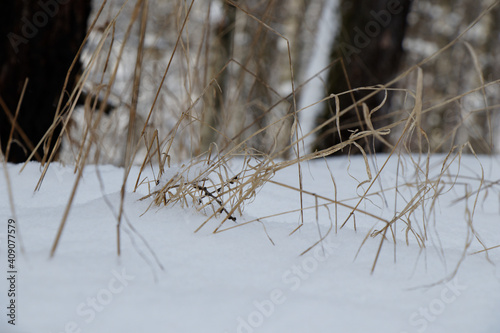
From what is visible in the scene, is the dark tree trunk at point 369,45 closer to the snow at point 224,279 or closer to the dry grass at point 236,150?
the dry grass at point 236,150

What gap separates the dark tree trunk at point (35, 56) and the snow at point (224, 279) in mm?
765

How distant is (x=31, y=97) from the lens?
57.8 inches

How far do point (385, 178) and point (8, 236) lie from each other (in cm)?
113

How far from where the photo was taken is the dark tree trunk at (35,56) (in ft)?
4.64

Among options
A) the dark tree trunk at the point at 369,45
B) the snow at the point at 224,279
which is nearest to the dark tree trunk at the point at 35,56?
the snow at the point at 224,279

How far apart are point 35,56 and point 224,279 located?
1.25 m

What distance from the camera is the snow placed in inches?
19.5

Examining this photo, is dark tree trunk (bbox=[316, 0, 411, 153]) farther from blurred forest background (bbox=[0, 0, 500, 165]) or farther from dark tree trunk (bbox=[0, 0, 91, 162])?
dark tree trunk (bbox=[0, 0, 91, 162])

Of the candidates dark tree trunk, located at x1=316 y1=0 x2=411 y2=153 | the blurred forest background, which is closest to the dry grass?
the blurred forest background

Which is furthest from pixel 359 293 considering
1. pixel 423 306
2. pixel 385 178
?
pixel 385 178

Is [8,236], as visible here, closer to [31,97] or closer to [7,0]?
[31,97]

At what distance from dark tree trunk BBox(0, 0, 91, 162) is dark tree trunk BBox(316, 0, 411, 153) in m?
1.38

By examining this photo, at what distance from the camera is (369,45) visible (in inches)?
95.5

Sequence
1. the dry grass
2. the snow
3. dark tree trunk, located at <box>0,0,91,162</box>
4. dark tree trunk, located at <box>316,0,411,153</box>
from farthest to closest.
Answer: dark tree trunk, located at <box>316,0,411,153</box>
dark tree trunk, located at <box>0,0,91,162</box>
the dry grass
the snow
